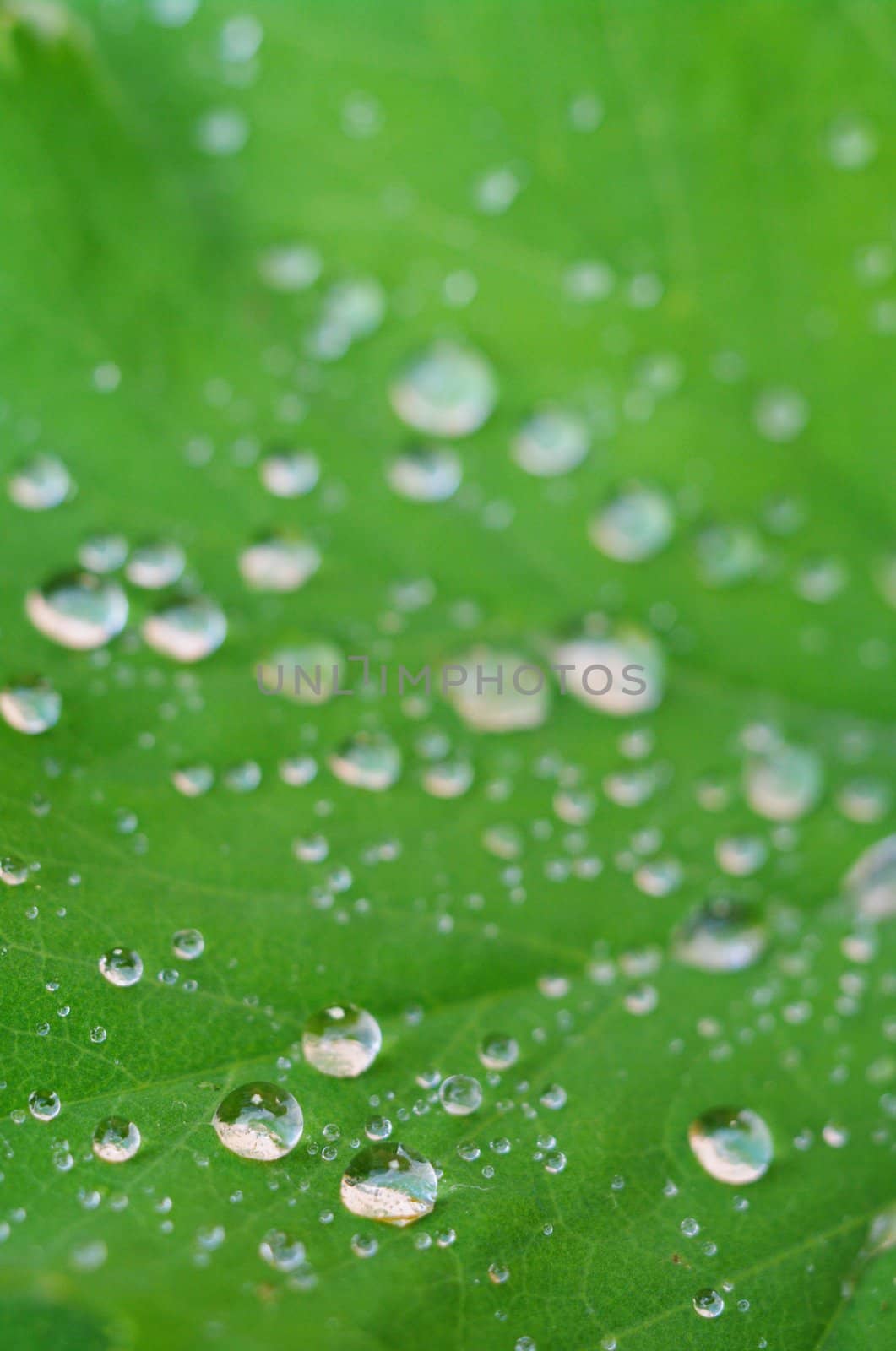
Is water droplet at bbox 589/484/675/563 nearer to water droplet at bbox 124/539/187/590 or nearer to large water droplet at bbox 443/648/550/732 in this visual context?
large water droplet at bbox 443/648/550/732

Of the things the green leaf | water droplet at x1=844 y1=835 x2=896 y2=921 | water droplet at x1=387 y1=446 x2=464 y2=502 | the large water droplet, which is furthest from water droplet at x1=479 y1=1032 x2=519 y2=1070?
water droplet at x1=387 y1=446 x2=464 y2=502

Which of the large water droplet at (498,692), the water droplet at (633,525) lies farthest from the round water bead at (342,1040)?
the water droplet at (633,525)

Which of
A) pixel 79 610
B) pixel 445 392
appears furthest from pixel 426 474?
pixel 79 610

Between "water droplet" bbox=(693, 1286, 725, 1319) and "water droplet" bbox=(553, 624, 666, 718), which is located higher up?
"water droplet" bbox=(553, 624, 666, 718)

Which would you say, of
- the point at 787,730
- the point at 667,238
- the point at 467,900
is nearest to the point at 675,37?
the point at 667,238

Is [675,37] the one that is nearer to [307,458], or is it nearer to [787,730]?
[307,458]

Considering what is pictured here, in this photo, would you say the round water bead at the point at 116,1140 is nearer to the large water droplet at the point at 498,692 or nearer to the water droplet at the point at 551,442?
the large water droplet at the point at 498,692

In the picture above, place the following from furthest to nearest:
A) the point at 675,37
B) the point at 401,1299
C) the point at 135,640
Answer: the point at 675,37 < the point at 135,640 < the point at 401,1299
